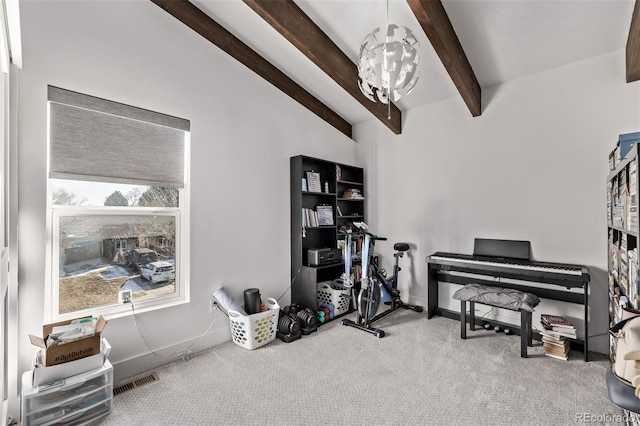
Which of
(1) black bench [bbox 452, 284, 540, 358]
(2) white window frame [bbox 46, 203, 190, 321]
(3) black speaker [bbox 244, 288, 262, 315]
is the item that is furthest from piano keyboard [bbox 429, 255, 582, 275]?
(2) white window frame [bbox 46, 203, 190, 321]

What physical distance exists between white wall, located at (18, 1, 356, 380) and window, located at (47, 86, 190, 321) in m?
0.09

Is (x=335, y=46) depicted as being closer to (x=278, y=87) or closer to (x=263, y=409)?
(x=278, y=87)

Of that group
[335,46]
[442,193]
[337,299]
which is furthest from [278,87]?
[337,299]

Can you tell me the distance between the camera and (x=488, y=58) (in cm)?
296

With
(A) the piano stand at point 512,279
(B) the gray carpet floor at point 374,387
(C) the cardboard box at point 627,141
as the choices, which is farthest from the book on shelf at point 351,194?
(C) the cardboard box at point 627,141

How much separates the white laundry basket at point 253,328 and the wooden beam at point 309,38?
245cm

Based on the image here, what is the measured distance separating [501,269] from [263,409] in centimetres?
253

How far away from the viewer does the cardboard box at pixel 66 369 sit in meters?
1.74

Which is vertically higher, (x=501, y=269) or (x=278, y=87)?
(x=278, y=87)

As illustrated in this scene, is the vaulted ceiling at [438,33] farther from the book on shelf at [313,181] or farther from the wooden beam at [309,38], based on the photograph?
the book on shelf at [313,181]

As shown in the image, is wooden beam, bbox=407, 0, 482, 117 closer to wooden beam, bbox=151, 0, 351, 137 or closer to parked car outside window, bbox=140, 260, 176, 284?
wooden beam, bbox=151, 0, 351, 137

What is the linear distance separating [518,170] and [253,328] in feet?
10.5

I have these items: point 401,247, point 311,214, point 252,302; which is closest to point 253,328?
point 252,302

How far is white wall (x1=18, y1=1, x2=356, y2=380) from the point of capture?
6.43ft
